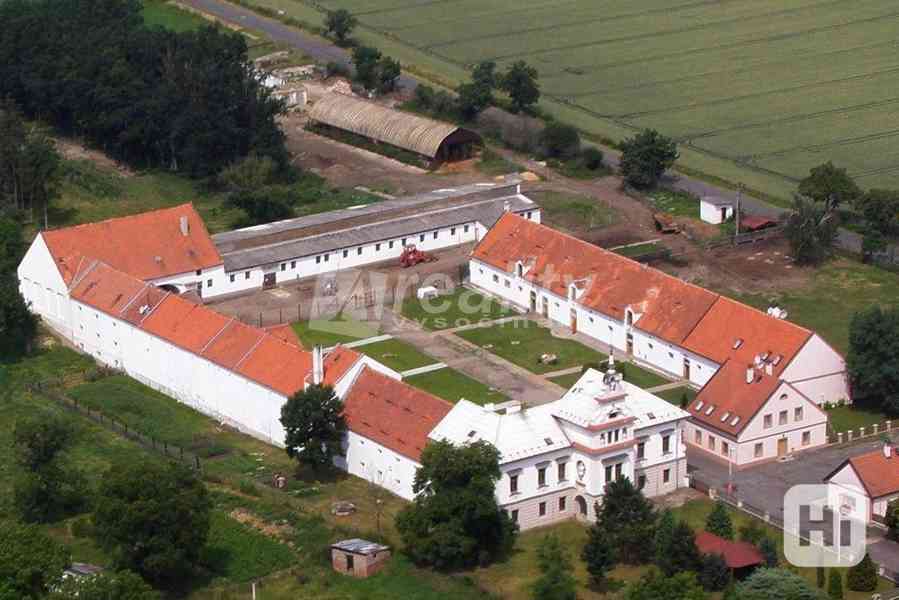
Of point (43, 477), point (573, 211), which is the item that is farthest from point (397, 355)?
point (573, 211)

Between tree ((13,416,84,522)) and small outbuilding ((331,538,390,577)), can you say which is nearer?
small outbuilding ((331,538,390,577))

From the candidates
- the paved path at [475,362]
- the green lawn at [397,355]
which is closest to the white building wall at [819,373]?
the paved path at [475,362]

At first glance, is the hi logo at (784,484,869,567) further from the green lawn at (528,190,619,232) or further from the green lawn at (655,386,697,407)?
the green lawn at (528,190,619,232)

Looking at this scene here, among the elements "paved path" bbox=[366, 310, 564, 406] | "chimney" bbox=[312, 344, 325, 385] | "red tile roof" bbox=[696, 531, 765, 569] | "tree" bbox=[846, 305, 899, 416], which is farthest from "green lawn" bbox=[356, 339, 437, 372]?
"red tile roof" bbox=[696, 531, 765, 569]

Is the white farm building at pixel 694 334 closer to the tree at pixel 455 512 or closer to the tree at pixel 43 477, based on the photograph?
the tree at pixel 455 512

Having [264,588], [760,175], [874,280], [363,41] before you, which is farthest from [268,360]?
[363,41]

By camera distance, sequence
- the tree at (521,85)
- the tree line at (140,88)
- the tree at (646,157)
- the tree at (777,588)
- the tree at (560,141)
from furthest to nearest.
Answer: the tree at (521,85) → the tree at (560,141) → the tree line at (140,88) → the tree at (646,157) → the tree at (777,588)
